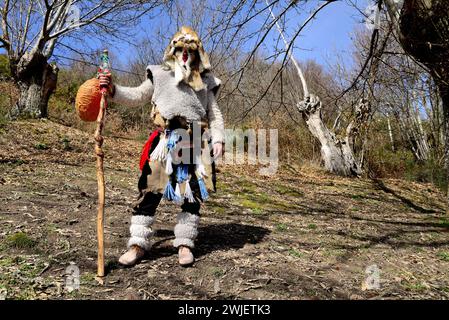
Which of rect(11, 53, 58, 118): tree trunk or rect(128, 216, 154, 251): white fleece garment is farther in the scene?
rect(11, 53, 58, 118): tree trunk

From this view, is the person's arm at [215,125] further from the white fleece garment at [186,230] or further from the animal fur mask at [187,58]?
the white fleece garment at [186,230]

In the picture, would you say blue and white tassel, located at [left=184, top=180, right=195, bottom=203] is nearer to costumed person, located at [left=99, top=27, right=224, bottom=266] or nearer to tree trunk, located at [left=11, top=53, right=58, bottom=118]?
costumed person, located at [left=99, top=27, right=224, bottom=266]

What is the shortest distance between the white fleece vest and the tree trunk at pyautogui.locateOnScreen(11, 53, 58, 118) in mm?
7150

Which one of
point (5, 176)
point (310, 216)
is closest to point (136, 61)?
point (5, 176)

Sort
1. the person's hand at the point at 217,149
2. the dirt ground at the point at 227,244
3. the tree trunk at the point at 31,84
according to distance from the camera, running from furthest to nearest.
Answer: the tree trunk at the point at 31,84, the person's hand at the point at 217,149, the dirt ground at the point at 227,244

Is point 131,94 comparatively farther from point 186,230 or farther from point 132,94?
point 186,230

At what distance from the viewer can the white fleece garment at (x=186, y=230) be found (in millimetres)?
2494

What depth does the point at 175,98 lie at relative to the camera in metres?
2.45

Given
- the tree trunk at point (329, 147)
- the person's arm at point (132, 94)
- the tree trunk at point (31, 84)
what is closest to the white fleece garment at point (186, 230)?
the person's arm at point (132, 94)

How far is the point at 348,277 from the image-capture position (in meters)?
2.39

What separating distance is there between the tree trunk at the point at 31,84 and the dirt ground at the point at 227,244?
3216 millimetres

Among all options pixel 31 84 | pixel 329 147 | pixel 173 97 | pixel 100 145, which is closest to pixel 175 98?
pixel 173 97

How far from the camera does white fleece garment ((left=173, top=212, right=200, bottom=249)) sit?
2494 millimetres

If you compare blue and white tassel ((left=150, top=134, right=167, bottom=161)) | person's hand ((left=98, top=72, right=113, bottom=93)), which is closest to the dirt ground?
blue and white tassel ((left=150, top=134, right=167, bottom=161))
